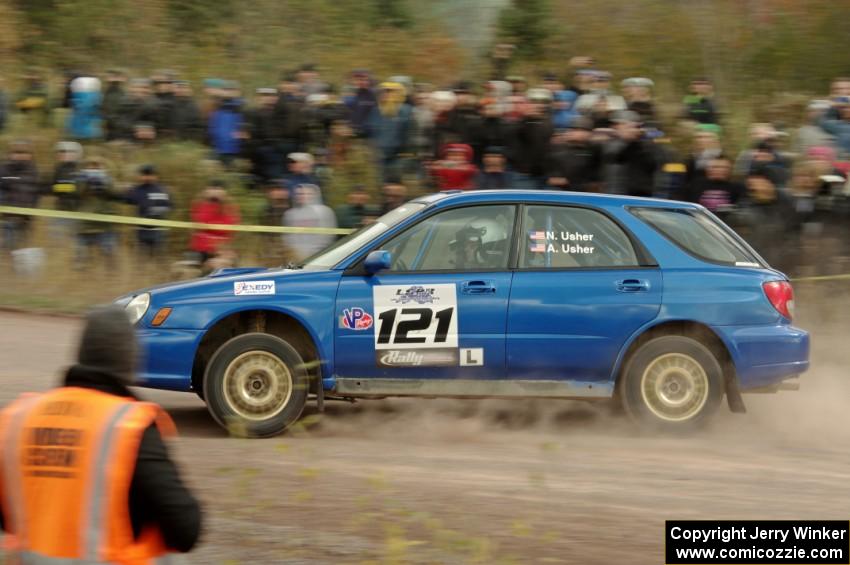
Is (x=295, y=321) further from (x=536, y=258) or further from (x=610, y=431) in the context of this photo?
(x=610, y=431)

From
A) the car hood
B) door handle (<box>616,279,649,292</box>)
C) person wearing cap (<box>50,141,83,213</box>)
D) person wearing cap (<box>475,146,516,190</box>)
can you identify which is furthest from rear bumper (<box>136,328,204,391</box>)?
person wearing cap (<box>50,141,83,213</box>)

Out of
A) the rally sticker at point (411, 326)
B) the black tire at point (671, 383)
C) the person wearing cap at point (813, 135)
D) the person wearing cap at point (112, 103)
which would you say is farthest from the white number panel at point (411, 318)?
the person wearing cap at point (112, 103)

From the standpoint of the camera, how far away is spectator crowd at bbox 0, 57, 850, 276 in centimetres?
1352

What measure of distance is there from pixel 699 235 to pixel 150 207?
24.5 feet

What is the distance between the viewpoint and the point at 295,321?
888 cm

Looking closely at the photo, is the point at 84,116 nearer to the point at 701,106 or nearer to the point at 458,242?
the point at 701,106

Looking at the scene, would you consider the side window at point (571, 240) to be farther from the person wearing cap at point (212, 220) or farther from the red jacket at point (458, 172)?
the person wearing cap at point (212, 220)

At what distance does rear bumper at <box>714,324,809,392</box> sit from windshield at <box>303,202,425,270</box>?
242 centimetres

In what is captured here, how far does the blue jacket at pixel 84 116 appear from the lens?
16.4m

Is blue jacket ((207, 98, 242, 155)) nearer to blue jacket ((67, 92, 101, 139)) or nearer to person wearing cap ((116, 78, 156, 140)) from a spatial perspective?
person wearing cap ((116, 78, 156, 140))

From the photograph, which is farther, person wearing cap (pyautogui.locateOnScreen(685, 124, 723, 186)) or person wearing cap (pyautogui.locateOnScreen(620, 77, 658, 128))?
person wearing cap (pyautogui.locateOnScreen(620, 77, 658, 128))

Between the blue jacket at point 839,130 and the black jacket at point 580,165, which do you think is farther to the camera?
the blue jacket at point 839,130

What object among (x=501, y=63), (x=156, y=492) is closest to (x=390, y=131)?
(x=501, y=63)

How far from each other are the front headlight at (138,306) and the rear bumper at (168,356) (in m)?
0.11
